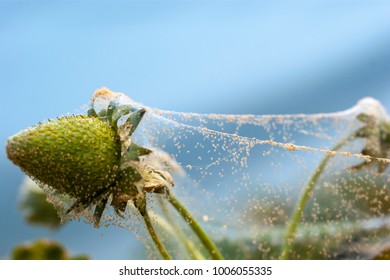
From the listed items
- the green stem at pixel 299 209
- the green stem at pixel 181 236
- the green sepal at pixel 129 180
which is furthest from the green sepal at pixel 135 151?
the green stem at pixel 299 209

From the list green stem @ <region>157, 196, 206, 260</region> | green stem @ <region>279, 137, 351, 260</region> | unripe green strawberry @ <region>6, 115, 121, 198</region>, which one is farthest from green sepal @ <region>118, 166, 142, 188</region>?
green stem @ <region>279, 137, 351, 260</region>

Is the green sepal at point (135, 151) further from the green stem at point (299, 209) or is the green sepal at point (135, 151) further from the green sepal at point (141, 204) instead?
the green stem at point (299, 209)

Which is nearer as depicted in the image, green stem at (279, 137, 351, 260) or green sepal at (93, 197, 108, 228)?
green sepal at (93, 197, 108, 228)

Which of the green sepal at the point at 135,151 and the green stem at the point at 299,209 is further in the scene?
the green stem at the point at 299,209

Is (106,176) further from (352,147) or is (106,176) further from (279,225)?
(352,147)

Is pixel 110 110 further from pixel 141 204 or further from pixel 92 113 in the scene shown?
pixel 141 204

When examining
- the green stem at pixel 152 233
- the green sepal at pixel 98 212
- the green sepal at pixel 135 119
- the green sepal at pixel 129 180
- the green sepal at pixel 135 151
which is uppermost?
the green sepal at pixel 135 119

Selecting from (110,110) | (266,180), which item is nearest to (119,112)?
(110,110)

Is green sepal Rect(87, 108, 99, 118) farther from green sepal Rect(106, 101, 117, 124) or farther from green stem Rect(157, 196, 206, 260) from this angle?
green stem Rect(157, 196, 206, 260)

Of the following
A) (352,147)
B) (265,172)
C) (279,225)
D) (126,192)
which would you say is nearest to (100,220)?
(126,192)
